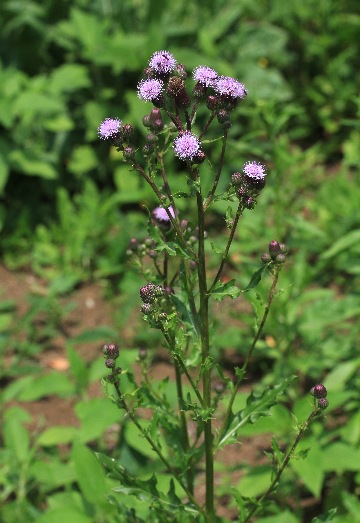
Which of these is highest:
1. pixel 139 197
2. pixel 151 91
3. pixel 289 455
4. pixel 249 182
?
pixel 139 197

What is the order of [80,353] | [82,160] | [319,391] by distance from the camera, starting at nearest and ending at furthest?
[319,391], [80,353], [82,160]

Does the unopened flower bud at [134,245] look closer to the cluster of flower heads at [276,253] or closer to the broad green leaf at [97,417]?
the cluster of flower heads at [276,253]


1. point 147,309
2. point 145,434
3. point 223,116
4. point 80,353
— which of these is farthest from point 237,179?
point 80,353

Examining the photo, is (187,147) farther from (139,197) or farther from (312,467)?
(139,197)

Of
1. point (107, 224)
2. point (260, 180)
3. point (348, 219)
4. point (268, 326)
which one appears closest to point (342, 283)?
point (348, 219)

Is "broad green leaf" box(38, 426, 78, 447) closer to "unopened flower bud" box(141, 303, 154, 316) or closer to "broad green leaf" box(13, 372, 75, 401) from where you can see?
"broad green leaf" box(13, 372, 75, 401)

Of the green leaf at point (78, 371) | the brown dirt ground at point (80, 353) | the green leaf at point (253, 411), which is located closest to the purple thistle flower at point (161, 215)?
the green leaf at point (253, 411)
